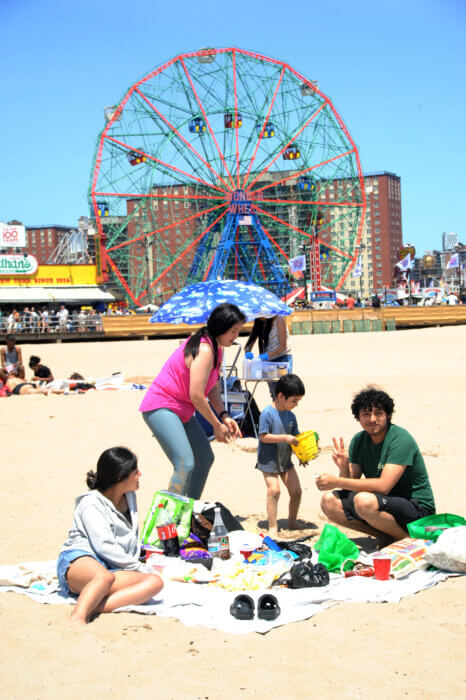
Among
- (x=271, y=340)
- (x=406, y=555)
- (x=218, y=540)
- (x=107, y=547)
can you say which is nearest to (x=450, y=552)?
(x=406, y=555)

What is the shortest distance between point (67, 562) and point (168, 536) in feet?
2.41

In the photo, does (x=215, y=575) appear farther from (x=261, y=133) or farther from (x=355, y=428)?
(x=261, y=133)

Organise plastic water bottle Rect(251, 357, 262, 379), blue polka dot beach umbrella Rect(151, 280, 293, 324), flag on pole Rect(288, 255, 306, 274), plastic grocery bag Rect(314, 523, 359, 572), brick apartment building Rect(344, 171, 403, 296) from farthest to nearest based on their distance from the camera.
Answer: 1. brick apartment building Rect(344, 171, 403, 296)
2. flag on pole Rect(288, 255, 306, 274)
3. blue polka dot beach umbrella Rect(151, 280, 293, 324)
4. plastic water bottle Rect(251, 357, 262, 379)
5. plastic grocery bag Rect(314, 523, 359, 572)

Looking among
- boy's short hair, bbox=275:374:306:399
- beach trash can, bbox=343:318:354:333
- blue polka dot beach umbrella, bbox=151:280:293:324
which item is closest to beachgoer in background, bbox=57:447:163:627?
boy's short hair, bbox=275:374:306:399

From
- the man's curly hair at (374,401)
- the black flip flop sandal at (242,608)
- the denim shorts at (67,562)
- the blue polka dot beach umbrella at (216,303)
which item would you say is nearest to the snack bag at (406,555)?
the man's curly hair at (374,401)

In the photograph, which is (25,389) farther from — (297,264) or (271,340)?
(297,264)

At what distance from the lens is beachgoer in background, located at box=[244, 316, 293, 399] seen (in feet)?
24.2

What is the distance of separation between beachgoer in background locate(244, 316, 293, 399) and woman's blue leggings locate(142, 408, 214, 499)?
3131mm

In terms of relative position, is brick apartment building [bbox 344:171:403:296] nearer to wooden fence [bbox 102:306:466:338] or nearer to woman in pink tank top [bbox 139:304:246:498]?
wooden fence [bbox 102:306:466:338]

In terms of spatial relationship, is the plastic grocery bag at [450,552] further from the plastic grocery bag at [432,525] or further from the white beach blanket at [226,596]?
the plastic grocery bag at [432,525]

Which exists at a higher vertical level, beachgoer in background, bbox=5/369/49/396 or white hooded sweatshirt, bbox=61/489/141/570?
white hooded sweatshirt, bbox=61/489/141/570

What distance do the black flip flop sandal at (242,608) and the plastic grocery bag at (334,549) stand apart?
0.68 m

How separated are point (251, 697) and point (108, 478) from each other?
47.6 inches

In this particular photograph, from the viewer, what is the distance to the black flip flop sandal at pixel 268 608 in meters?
3.14
